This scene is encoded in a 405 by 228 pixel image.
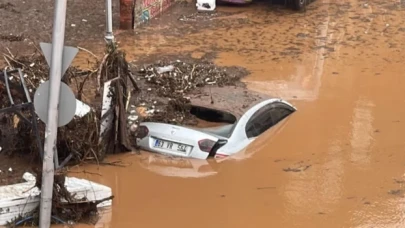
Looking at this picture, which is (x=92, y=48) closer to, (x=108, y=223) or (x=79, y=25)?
(x=79, y=25)

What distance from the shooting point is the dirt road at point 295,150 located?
877 cm

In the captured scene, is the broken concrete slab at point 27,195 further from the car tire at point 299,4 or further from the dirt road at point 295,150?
the car tire at point 299,4

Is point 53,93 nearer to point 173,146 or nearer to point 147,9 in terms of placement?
point 173,146

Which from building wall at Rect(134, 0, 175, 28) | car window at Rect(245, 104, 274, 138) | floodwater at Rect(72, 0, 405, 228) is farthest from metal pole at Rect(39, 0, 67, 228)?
building wall at Rect(134, 0, 175, 28)

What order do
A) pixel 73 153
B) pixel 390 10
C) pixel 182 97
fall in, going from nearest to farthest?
pixel 73 153
pixel 182 97
pixel 390 10

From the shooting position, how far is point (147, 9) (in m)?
18.3

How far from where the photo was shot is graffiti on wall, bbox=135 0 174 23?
58.7 feet

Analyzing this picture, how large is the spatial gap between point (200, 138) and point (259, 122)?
1.42m

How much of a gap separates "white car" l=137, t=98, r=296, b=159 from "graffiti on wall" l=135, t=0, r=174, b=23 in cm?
791

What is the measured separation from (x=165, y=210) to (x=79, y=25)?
32.3ft

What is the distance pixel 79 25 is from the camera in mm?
17516

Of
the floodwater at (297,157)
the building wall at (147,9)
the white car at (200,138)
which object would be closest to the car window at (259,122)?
the white car at (200,138)

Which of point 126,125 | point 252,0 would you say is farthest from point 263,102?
point 252,0

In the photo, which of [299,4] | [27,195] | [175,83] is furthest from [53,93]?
[299,4]
